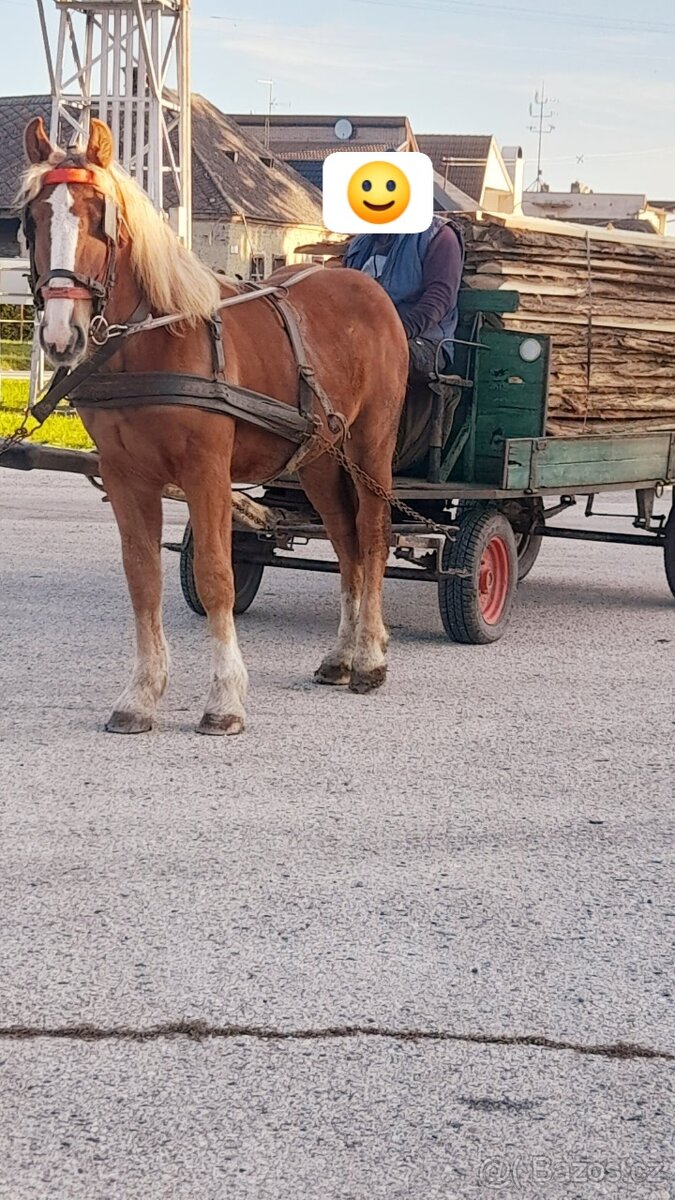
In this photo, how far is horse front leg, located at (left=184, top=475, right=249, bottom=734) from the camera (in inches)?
252

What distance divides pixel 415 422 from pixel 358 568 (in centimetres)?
115

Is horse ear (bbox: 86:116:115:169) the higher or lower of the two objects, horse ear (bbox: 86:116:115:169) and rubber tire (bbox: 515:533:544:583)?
the higher

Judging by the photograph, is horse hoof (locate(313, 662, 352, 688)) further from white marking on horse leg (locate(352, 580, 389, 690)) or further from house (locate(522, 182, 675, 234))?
house (locate(522, 182, 675, 234))

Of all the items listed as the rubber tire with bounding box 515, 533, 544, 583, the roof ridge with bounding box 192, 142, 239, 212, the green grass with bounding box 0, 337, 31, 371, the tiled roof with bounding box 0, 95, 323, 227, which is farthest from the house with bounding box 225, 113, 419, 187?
the rubber tire with bounding box 515, 533, 544, 583

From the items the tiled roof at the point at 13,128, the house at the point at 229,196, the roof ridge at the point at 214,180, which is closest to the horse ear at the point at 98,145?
the house at the point at 229,196

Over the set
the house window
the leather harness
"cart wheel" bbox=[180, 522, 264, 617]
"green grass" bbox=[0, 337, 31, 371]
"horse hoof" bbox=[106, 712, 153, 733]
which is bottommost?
"green grass" bbox=[0, 337, 31, 371]

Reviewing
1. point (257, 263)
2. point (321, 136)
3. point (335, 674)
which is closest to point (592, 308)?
point (335, 674)

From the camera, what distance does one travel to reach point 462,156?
64125 mm

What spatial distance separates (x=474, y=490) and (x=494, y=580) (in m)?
0.55

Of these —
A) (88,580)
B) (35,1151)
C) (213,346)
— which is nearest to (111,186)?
(213,346)

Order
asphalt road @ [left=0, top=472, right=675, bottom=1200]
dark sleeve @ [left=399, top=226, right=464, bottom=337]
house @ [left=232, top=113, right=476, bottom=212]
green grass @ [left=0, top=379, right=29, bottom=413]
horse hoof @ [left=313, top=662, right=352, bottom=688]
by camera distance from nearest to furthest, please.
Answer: asphalt road @ [left=0, top=472, right=675, bottom=1200] → horse hoof @ [left=313, top=662, right=352, bottom=688] → dark sleeve @ [left=399, top=226, right=464, bottom=337] → green grass @ [left=0, top=379, right=29, bottom=413] → house @ [left=232, top=113, right=476, bottom=212]

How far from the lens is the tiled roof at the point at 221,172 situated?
40781 millimetres

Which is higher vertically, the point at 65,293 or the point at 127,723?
the point at 65,293

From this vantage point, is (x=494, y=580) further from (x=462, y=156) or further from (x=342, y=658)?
(x=462, y=156)
